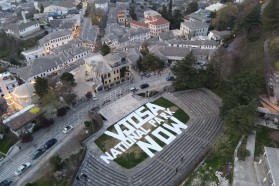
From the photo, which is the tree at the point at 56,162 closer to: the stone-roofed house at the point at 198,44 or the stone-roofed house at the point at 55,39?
the stone-roofed house at the point at 198,44

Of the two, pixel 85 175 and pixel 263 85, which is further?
pixel 263 85

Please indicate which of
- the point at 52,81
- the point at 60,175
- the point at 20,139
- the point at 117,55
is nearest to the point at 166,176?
the point at 60,175

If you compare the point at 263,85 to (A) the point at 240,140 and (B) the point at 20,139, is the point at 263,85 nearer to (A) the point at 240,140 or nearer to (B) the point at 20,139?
(A) the point at 240,140

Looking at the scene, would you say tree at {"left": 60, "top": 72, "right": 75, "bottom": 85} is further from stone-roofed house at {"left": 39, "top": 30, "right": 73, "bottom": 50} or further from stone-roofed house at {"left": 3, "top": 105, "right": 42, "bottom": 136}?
stone-roofed house at {"left": 39, "top": 30, "right": 73, "bottom": 50}

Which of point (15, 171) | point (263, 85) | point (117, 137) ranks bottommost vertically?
point (15, 171)

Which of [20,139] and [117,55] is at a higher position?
[117,55]

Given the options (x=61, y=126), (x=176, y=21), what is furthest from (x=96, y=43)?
(x=61, y=126)
